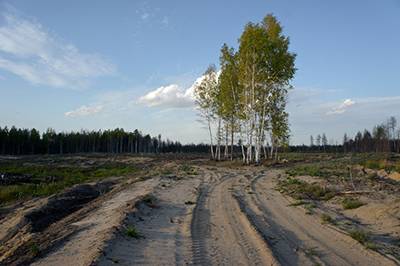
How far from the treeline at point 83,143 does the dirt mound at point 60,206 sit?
8336 centimetres

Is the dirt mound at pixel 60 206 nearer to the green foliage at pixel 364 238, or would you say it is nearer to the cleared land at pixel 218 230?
the cleared land at pixel 218 230

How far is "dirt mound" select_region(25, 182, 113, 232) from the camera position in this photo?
12805 mm

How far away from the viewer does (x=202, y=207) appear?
1264 centimetres

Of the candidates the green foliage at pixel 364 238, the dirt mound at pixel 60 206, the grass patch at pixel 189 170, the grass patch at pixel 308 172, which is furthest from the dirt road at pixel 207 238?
the grass patch at pixel 189 170

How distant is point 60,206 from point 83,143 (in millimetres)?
104862

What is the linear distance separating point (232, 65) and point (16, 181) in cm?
2244

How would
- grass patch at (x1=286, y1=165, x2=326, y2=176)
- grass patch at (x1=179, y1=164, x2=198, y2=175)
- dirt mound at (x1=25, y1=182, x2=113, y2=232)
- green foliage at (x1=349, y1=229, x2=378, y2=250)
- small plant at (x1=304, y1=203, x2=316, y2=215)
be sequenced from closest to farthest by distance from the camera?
green foliage at (x1=349, y1=229, x2=378, y2=250) < small plant at (x1=304, y1=203, x2=316, y2=215) < dirt mound at (x1=25, y1=182, x2=113, y2=232) < grass patch at (x1=286, y1=165, x2=326, y2=176) < grass patch at (x1=179, y1=164, x2=198, y2=175)

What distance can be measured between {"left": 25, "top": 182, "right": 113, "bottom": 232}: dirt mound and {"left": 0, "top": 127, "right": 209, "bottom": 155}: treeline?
273 feet

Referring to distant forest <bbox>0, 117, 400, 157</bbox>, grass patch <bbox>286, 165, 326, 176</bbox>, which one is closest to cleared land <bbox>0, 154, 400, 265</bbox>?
grass patch <bbox>286, 165, 326, 176</bbox>

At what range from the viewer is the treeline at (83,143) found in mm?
99000

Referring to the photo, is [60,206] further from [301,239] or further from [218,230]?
[301,239]

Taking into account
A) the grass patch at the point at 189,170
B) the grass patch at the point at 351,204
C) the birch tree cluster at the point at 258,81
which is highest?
the birch tree cluster at the point at 258,81

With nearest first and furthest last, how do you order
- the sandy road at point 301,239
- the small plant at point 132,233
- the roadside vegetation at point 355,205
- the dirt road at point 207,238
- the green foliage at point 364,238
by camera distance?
the dirt road at point 207,238
the sandy road at point 301,239
the green foliage at point 364,238
the small plant at point 132,233
the roadside vegetation at point 355,205

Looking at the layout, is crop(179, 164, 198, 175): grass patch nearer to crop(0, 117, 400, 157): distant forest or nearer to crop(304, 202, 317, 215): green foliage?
crop(304, 202, 317, 215): green foliage
